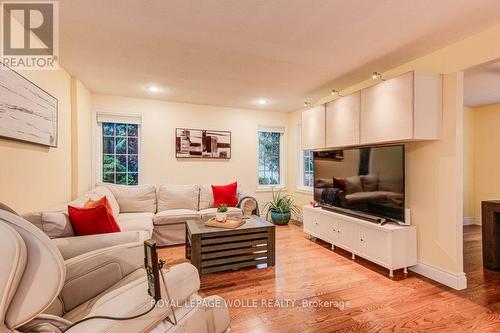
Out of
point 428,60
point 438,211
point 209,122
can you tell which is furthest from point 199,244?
point 428,60

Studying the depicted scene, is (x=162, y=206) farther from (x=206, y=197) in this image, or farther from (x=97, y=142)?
(x=97, y=142)

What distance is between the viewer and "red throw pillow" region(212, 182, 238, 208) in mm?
4254

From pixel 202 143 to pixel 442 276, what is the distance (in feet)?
13.0

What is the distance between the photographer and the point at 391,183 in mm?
2754

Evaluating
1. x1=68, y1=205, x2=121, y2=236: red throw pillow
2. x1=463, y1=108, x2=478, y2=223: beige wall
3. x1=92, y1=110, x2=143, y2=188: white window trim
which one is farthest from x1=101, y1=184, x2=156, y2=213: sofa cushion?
x1=463, y1=108, x2=478, y2=223: beige wall

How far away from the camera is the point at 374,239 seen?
9.15 ft

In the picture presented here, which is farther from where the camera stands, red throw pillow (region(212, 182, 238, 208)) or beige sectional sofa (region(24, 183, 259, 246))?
red throw pillow (region(212, 182, 238, 208))

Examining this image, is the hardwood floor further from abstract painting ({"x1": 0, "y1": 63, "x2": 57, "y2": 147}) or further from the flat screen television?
abstract painting ({"x1": 0, "y1": 63, "x2": 57, "y2": 147})

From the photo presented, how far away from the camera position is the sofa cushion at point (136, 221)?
3.07m

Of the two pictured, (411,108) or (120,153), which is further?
(120,153)

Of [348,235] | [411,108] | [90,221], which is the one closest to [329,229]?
[348,235]

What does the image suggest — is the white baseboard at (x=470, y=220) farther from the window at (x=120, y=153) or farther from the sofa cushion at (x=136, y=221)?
the window at (x=120, y=153)

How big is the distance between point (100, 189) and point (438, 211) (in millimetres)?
4183

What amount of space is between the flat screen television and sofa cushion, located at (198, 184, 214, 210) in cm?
179
